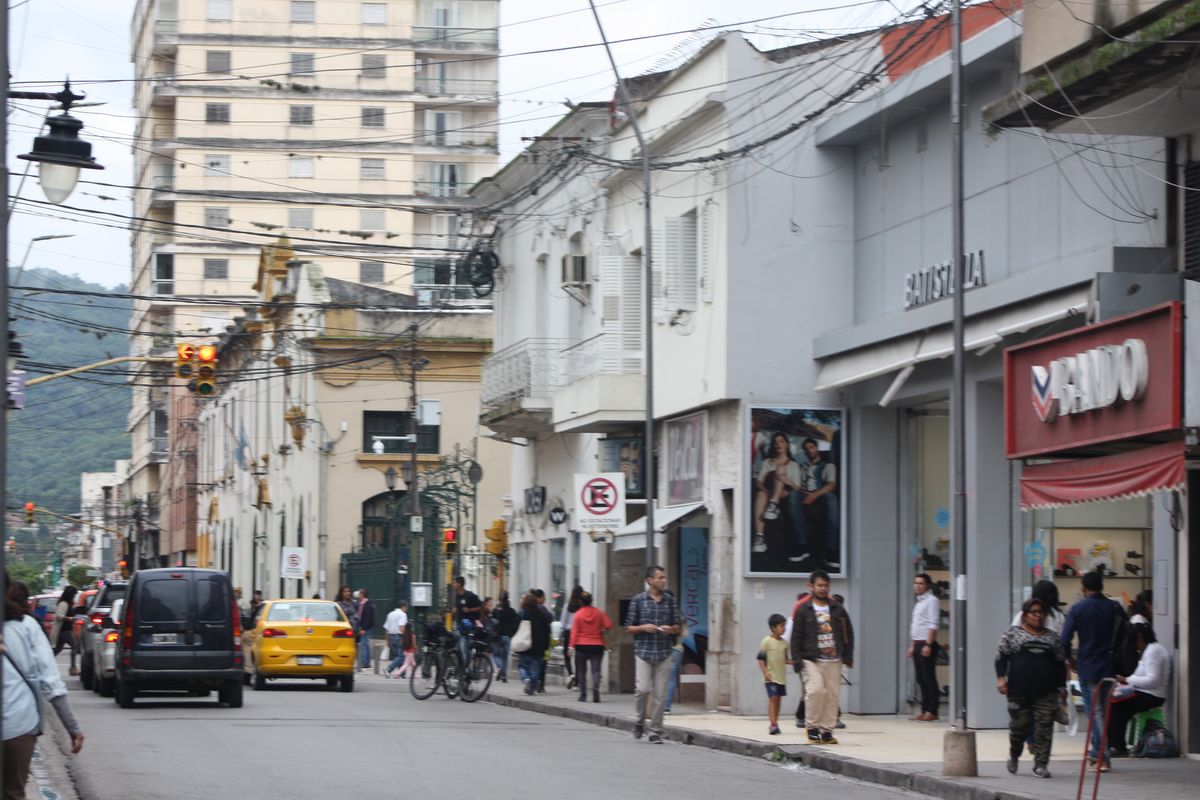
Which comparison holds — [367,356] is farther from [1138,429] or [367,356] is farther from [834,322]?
[1138,429]

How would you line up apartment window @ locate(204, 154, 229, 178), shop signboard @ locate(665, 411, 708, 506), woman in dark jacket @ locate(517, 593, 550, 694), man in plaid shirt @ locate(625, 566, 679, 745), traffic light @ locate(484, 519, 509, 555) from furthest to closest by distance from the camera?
apartment window @ locate(204, 154, 229, 178)
traffic light @ locate(484, 519, 509, 555)
woman in dark jacket @ locate(517, 593, 550, 694)
shop signboard @ locate(665, 411, 708, 506)
man in plaid shirt @ locate(625, 566, 679, 745)

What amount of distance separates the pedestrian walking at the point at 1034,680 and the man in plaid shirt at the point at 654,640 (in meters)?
5.78

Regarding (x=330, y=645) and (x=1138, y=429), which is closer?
(x=1138, y=429)

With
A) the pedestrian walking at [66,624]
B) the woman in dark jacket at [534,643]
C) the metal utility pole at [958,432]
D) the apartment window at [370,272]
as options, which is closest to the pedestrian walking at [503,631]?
the woman in dark jacket at [534,643]

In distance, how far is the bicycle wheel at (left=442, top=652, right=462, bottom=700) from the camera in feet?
95.8

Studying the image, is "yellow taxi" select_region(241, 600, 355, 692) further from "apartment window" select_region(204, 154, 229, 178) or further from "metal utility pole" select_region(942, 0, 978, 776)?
"apartment window" select_region(204, 154, 229, 178)

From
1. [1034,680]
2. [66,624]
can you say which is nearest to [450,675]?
[66,624]

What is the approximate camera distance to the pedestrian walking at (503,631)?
3347cm

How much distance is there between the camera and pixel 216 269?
93.4m

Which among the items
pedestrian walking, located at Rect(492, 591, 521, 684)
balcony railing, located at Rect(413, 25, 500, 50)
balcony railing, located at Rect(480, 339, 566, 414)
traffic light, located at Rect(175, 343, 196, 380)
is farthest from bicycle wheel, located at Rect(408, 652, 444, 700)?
balcony railing, located at Rect(413, 25, 500, 50)

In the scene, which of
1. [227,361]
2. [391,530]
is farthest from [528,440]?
[227,361]

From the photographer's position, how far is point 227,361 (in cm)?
7125

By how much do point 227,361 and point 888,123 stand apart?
50.6 metres

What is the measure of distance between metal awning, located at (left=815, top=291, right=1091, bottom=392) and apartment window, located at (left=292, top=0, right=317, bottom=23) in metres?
70.0
